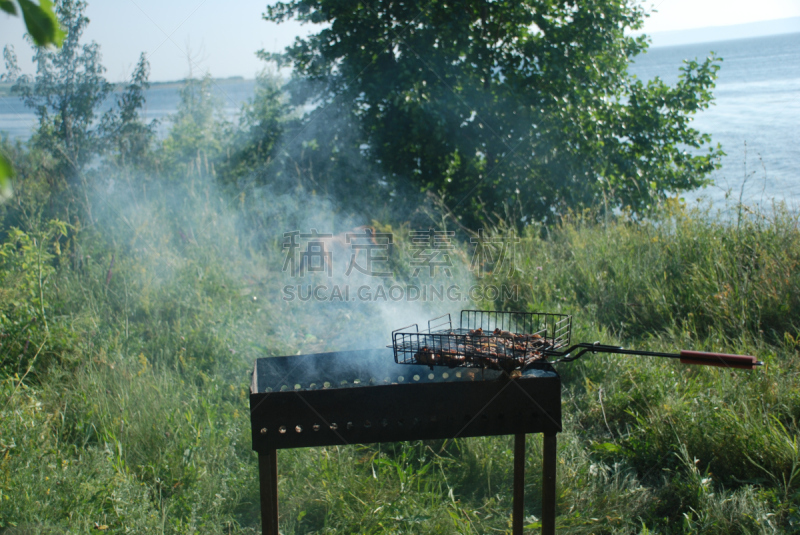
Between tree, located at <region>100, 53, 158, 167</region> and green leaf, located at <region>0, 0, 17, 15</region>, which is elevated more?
tree, located at <region>100, 53, 158, 167</region>

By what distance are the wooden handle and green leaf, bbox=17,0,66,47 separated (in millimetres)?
2043

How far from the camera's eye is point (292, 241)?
6.66 m

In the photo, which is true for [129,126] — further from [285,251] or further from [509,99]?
[509,99]

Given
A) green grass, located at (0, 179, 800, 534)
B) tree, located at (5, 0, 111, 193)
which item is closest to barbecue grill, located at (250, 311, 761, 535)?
green grass, located at (0, 179, 800, 534)

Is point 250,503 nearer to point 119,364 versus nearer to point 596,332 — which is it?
point 119,364

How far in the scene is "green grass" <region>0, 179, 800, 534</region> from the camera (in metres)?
2.78

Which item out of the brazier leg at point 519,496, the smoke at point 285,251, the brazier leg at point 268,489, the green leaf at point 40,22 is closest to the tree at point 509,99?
the smoke at point 285,251

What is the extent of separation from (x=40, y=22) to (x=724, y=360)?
2154mm

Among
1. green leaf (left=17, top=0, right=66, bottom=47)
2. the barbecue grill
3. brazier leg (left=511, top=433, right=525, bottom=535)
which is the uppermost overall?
green leaf (left=17, top=0, right=66, bottom=47)

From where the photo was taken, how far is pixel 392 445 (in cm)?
341

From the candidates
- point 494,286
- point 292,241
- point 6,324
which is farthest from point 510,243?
point 6,324

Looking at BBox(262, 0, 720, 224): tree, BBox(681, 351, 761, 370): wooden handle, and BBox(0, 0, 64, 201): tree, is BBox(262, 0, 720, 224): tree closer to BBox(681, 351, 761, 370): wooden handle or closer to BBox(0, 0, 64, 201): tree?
BBox(681, 351, 761, 370): wooden handle

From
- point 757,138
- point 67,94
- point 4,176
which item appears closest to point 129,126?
point 67,94

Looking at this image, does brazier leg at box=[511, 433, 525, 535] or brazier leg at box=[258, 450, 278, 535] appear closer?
brazier leg at box=[258, 450, 278, 535]
